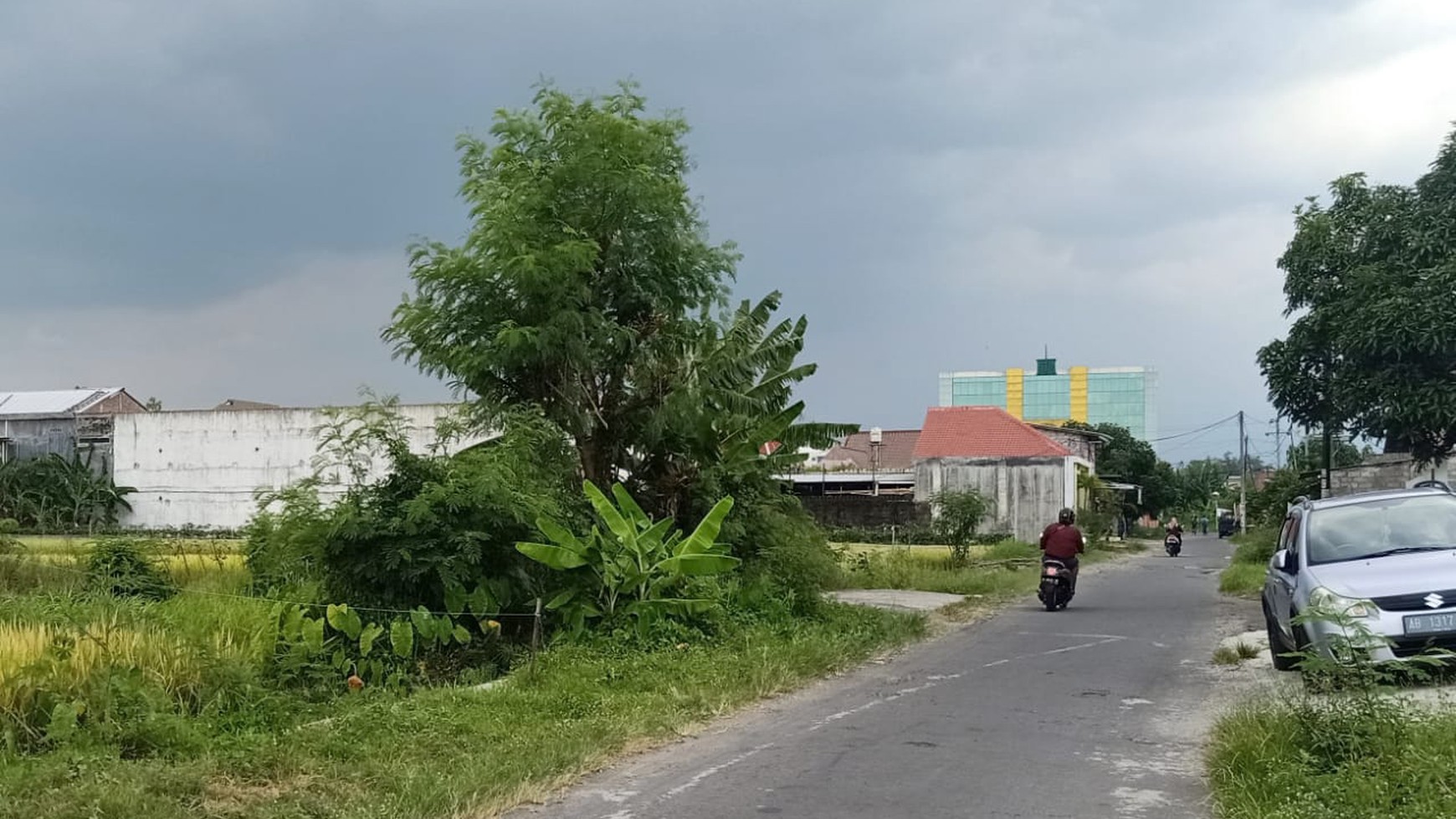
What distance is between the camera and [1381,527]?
403 inches

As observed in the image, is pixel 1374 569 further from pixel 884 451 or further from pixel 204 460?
pixel 884 451

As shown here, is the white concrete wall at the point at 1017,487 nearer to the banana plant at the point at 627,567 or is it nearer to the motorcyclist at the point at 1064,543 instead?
the motorcyclist at the point at 1064,543

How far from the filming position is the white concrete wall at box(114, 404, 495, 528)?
44719 mm

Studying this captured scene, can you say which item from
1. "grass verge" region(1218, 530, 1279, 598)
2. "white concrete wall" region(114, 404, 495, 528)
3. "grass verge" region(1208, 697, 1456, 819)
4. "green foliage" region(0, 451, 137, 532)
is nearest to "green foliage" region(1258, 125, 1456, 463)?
"grass verge" region(1218, 530, 1279, 598)

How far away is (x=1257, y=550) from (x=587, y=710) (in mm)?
26268

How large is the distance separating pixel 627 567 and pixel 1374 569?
22.7ft

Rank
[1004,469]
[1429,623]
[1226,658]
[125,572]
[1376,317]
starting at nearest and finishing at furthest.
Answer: [1429,623] → [1226,658] → [125,572] → [1376,317] → [1004,469]

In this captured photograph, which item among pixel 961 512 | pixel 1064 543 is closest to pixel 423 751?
pixel 1064 543

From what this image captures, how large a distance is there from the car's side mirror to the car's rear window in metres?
0.16

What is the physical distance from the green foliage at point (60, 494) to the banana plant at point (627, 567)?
33893 millimetres

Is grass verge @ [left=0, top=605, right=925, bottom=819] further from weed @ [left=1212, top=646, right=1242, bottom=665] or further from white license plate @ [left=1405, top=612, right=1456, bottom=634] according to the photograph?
white license plate @ [left=1405, top=612, right=1456, bottom=634]

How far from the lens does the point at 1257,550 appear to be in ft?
99.6

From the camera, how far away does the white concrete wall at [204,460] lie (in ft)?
147

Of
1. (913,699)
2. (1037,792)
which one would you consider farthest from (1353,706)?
(913,699)
